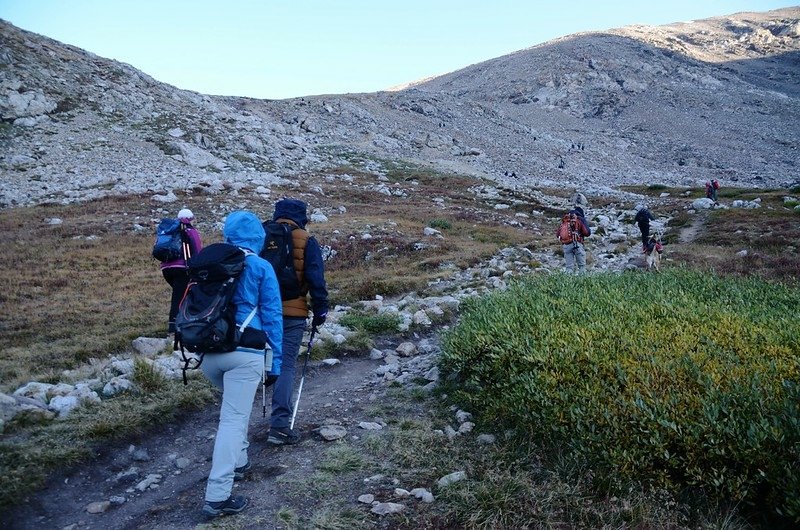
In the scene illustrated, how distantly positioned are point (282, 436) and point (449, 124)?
2663 inches

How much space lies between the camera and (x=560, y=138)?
252 ft

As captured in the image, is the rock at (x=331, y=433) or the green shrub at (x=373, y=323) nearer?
the rock at (x=331, y=433)

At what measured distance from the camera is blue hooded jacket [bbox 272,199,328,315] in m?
5.73

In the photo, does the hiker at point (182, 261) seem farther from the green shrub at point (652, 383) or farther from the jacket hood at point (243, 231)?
the green shrub at point (652, 383)

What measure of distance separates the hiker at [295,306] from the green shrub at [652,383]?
6.53 ft

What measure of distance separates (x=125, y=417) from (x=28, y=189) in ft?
97.1

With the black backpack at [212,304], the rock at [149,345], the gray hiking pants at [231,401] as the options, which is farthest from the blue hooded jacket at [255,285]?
the rock at [149,345]

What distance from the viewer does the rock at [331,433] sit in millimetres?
5660

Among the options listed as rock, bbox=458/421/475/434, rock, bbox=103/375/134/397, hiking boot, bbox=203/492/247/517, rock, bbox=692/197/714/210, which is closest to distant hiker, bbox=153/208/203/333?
rock, bbox=103/375/134/397

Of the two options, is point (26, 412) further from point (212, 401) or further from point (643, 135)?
point (643, 135)

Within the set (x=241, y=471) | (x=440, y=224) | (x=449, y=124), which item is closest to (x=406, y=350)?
(x=241, y=471)

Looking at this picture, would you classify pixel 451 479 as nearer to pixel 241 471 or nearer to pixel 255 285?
pixel 241 471

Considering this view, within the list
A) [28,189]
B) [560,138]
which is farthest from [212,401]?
[560,138]

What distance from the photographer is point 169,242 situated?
9.20 m
